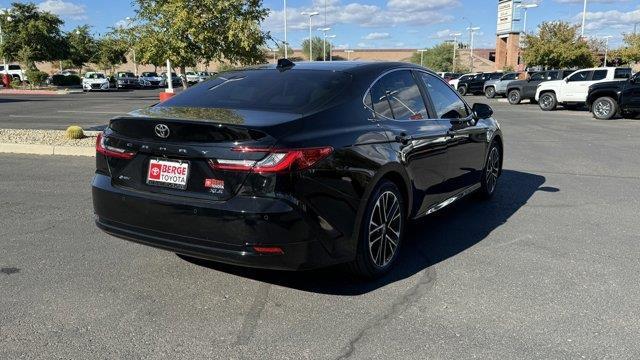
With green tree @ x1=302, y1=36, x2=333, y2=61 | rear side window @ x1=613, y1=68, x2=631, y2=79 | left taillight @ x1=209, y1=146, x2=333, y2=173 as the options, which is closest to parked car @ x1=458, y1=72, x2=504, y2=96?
rear side window @ x1=613, y1=68, x2=631, y2=79

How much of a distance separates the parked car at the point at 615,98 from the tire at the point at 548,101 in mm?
4809

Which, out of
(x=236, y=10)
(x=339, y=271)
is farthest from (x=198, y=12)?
(x=339, y=271)

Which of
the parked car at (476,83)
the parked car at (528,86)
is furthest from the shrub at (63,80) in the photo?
the parked car at (528,86)

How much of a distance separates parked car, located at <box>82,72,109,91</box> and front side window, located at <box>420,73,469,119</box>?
4523cm

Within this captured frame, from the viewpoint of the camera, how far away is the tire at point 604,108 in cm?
1847

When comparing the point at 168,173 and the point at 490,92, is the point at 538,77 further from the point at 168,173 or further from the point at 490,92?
the point at 168,173

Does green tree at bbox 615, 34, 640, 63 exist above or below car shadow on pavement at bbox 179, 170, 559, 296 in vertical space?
above

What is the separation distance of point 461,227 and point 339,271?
1841 millimetres

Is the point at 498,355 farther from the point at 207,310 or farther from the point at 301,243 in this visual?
the point at 207,310

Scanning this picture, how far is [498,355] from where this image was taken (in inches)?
122

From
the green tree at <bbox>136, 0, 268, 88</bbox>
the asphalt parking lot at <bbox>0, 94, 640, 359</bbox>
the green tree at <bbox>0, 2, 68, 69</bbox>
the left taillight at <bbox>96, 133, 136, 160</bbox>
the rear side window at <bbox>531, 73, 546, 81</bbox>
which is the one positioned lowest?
the asphalt parking lot at <bbox>0, 94, 640, 359</bbox>

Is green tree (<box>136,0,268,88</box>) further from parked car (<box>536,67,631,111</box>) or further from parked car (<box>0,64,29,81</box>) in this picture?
parked car (<box>0,64,29,81</box>)

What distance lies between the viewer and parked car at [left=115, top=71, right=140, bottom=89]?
171 ft

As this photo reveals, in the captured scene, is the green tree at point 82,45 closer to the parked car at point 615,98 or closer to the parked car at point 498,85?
the parked car at point 498,85
